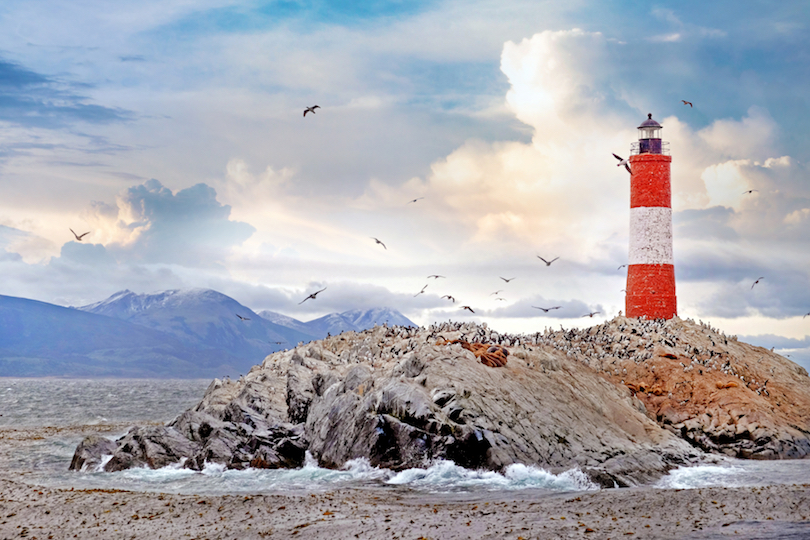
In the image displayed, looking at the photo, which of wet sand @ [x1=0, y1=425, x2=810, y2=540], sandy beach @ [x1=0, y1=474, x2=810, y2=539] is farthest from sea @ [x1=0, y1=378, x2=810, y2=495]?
sandy beach @ [x1=0, y1=474, x2=810, y2=539]

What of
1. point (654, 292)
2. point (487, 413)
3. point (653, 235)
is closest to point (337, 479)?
point (487, 413)

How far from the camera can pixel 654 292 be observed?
51219mm

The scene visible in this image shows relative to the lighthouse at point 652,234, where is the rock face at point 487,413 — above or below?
below

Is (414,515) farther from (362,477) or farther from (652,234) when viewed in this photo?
(652,234)

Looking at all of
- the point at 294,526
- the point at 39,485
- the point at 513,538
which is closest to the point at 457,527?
the point at 513,538

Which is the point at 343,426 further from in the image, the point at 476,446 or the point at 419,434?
the point at 476,446

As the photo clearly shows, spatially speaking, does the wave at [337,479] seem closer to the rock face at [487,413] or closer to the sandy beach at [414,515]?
the rock face at [487,413]

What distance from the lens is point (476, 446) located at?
85.1ft

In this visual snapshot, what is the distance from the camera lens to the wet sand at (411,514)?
1681cm

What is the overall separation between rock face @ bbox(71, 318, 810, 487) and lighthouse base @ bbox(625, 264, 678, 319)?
640 cm

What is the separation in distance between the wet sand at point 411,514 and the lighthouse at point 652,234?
99.6ft

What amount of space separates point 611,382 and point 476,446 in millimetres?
16240

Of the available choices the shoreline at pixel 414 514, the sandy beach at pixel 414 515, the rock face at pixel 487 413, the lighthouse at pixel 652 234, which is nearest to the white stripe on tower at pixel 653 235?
the lighthouse at pixel 652 234

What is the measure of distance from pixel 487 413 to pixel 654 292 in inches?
1123
